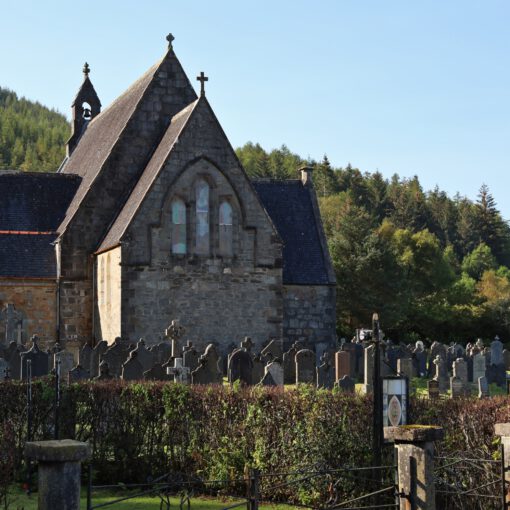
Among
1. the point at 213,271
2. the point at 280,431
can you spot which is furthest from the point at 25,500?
the point at 213,271

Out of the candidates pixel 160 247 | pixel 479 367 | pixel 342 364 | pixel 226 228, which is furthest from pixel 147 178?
pixel 479 367

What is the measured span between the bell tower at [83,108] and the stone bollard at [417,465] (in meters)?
33.7

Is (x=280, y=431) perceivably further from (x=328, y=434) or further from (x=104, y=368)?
(x=104, y=368)

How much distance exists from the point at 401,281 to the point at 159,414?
3986 centimetres

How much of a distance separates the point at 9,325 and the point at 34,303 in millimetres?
1804

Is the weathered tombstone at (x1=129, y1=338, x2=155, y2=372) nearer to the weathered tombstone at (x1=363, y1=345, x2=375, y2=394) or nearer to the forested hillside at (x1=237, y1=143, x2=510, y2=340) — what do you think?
the weathered tombstone at (x1=363, y1=345, x2=375, y2=394)

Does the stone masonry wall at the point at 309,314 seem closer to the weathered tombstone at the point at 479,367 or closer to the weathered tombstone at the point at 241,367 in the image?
the weathered tombstone at the point at 479,367

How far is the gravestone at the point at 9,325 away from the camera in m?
29.1

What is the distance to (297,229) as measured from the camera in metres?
34.5

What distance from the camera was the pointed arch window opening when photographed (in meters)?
30.0

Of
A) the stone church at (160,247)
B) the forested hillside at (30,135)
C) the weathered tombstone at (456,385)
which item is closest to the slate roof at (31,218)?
the stone church at (160,247)

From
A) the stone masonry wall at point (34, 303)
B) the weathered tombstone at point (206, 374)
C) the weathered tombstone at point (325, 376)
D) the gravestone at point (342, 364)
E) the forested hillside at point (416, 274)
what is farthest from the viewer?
the forested hillside at point (416, 274)

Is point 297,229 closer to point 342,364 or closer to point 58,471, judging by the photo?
point 342,364

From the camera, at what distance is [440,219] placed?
353ft
